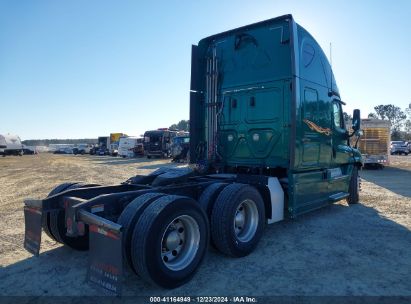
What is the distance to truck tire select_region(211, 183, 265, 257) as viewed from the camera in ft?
14.7

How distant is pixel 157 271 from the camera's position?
11.5 ft

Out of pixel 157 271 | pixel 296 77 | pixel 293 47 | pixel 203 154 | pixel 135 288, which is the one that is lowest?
pixel 135 288

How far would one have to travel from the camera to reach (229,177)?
588 cm

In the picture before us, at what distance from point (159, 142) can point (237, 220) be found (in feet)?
88.0

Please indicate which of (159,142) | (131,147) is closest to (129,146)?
(131,147)

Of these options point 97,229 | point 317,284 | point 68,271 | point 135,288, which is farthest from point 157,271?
point 317,284

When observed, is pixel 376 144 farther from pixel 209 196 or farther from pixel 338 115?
pixel 209 196

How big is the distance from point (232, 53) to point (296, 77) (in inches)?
63.8

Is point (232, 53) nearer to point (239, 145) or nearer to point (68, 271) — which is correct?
point (239, 145)

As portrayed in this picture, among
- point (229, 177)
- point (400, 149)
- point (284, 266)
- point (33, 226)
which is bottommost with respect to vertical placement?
point (284, 266)

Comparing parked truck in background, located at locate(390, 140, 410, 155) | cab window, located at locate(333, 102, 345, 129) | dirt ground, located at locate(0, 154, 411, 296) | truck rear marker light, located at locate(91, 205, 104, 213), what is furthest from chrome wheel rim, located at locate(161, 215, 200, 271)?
parked truck in background, located at locate(390, 140, 410, 155)

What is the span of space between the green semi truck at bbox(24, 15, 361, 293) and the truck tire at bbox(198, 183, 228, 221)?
1cm

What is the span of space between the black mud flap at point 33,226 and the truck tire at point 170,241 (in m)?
1.45

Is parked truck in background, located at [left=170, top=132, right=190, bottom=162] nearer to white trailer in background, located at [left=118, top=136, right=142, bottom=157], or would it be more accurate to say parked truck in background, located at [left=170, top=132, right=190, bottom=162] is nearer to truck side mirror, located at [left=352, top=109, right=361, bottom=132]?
white trailer in background, located at [left=118, top=136, right=142, bottom=157]
